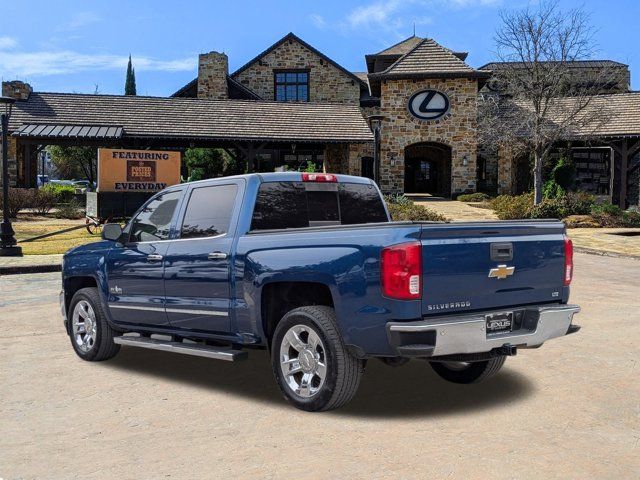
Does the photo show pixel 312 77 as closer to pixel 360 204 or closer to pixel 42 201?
pixel 42 201

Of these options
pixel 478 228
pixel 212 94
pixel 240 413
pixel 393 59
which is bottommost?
pixel 240 413

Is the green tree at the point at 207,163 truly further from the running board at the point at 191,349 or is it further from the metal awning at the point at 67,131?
the running board at the point at 191,349

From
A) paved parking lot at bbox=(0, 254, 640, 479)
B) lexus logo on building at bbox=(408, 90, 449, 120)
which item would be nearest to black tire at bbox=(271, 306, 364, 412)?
paved parking lot at bbox=(0, 254, 640, 479)

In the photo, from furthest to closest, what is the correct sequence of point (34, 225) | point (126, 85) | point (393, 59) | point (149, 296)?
A: point (126, 85), point (393, 59), point (34, 225), point (149, 296)

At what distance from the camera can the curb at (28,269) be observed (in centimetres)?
1488

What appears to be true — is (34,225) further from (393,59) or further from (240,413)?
(393,59)

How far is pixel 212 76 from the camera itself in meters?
45.8

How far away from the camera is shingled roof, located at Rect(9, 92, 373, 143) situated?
35216 millimetres

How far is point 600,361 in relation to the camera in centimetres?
687

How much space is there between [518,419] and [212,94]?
43.2 metres

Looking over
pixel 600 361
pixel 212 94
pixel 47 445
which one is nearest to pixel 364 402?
pixel 47 445

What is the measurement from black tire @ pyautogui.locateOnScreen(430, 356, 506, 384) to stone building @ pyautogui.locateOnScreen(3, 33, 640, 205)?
28388mm

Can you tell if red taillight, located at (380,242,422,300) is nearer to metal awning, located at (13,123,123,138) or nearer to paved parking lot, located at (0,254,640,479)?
paved parking lot, located at (0,254,640,479)

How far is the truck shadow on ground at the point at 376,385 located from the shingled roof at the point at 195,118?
29.1 metres
